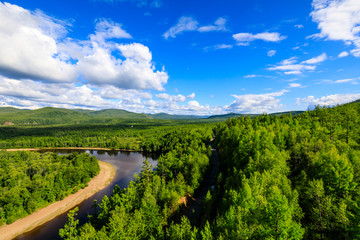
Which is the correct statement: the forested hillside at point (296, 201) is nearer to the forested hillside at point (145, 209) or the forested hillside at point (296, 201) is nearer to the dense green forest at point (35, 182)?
the forested hillside at point (145, 209)

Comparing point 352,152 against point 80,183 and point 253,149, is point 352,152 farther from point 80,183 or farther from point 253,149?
point 80,183

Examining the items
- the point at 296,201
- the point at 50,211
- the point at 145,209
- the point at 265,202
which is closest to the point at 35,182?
the point at 50,211

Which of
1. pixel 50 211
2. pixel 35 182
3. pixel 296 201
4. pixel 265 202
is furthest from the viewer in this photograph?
pixel 35 182

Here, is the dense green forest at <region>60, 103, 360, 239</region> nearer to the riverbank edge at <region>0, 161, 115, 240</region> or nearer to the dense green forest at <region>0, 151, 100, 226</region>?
the riverbank edge at <region>0, 161, 115, 240</region>

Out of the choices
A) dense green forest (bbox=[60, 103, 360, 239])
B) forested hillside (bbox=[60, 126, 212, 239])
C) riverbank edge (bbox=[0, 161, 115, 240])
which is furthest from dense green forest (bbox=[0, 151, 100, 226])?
dense green forest (bbox=[60, 103, 360, 239])

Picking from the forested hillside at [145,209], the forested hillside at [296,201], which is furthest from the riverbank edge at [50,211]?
the forested hillside at [296,201]

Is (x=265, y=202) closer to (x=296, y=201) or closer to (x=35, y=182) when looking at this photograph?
(x=296, y=201)
